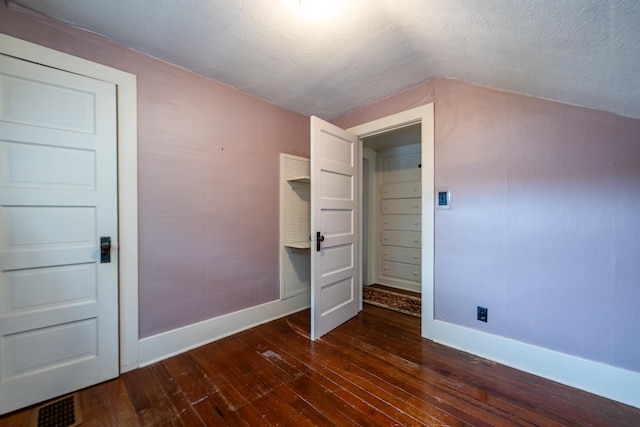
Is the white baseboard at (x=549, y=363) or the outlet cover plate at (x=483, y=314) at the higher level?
the outlet cover plate at (x=483, y=314)

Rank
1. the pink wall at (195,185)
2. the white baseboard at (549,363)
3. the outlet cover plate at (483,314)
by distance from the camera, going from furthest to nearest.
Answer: the outlet cover plate at (483,314)
the pink wall at (195,185)
the white baseboard at (549,363)

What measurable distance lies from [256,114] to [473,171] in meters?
2.12

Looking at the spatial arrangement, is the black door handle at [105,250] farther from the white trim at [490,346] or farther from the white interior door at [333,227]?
the white trim at [490,346]

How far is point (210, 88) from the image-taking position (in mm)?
2158

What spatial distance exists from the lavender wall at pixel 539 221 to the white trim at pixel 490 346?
0.19 feet

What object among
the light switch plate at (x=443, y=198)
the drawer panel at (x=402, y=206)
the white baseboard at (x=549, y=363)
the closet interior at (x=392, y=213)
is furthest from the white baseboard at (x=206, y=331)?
the drawer panel at (x=402, y=206)

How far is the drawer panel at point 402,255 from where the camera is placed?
369 cm

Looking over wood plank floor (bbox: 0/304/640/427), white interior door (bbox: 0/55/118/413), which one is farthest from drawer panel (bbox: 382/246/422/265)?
white interior door (bbox: 0/55/118/413)

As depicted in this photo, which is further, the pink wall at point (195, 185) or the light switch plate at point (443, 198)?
the light switch plate at point (443, 198)

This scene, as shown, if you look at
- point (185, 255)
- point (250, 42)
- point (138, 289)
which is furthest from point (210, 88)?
point (138, 289)

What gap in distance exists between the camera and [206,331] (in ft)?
6.98

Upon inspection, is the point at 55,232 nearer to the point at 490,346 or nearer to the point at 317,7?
the point at 317,7

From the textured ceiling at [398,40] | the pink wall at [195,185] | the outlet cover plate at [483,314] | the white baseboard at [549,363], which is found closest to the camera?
the textured ceiling at [398,40]

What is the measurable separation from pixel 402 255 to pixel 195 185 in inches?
123
